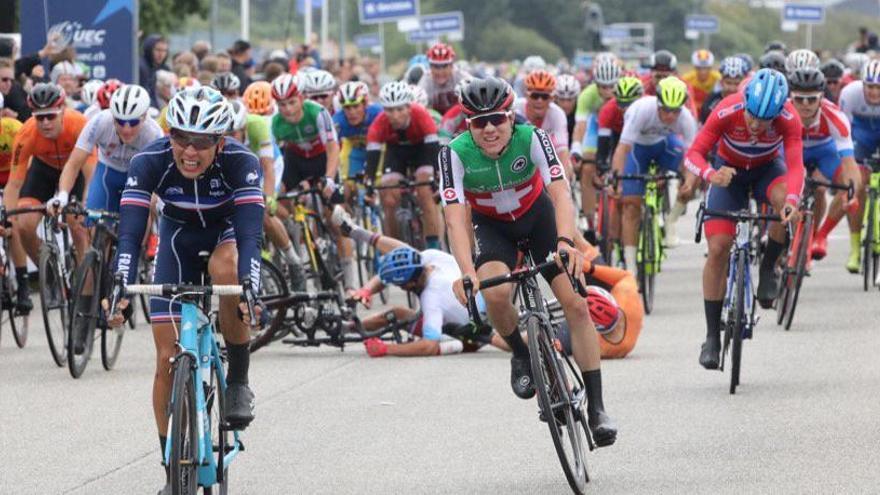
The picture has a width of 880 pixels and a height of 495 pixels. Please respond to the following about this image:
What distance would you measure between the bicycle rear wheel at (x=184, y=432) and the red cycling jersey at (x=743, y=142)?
5002 mm

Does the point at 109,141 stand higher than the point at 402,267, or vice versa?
the point at 109,141

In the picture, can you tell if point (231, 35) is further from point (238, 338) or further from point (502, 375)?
point (238, 338)

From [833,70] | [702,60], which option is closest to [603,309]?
[833,70]

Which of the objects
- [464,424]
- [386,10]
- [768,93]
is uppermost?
[768,93]

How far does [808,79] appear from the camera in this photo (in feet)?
48.0

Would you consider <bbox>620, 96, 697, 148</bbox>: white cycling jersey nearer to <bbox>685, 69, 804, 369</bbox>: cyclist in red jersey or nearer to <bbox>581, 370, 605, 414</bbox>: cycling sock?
<bbox>685, 69, 804, 369</bbox>: cyclist in red jersey

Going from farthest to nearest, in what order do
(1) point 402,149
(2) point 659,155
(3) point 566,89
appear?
1. (3) point 566,89
2. (1) point 402,149
3. (2) point 659,155

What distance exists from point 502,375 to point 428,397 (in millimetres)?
1148

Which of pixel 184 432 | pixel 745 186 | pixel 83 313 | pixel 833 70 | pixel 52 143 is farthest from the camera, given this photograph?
pixel 833 70

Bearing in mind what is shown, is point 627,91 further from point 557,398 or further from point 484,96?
point 557,398

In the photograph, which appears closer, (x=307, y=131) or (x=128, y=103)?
(x=128, y=103)

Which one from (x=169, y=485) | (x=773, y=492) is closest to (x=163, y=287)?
(x=169, y=485)

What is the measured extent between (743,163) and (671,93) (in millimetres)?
4634

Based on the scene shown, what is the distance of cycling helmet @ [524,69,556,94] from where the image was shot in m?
18.3
